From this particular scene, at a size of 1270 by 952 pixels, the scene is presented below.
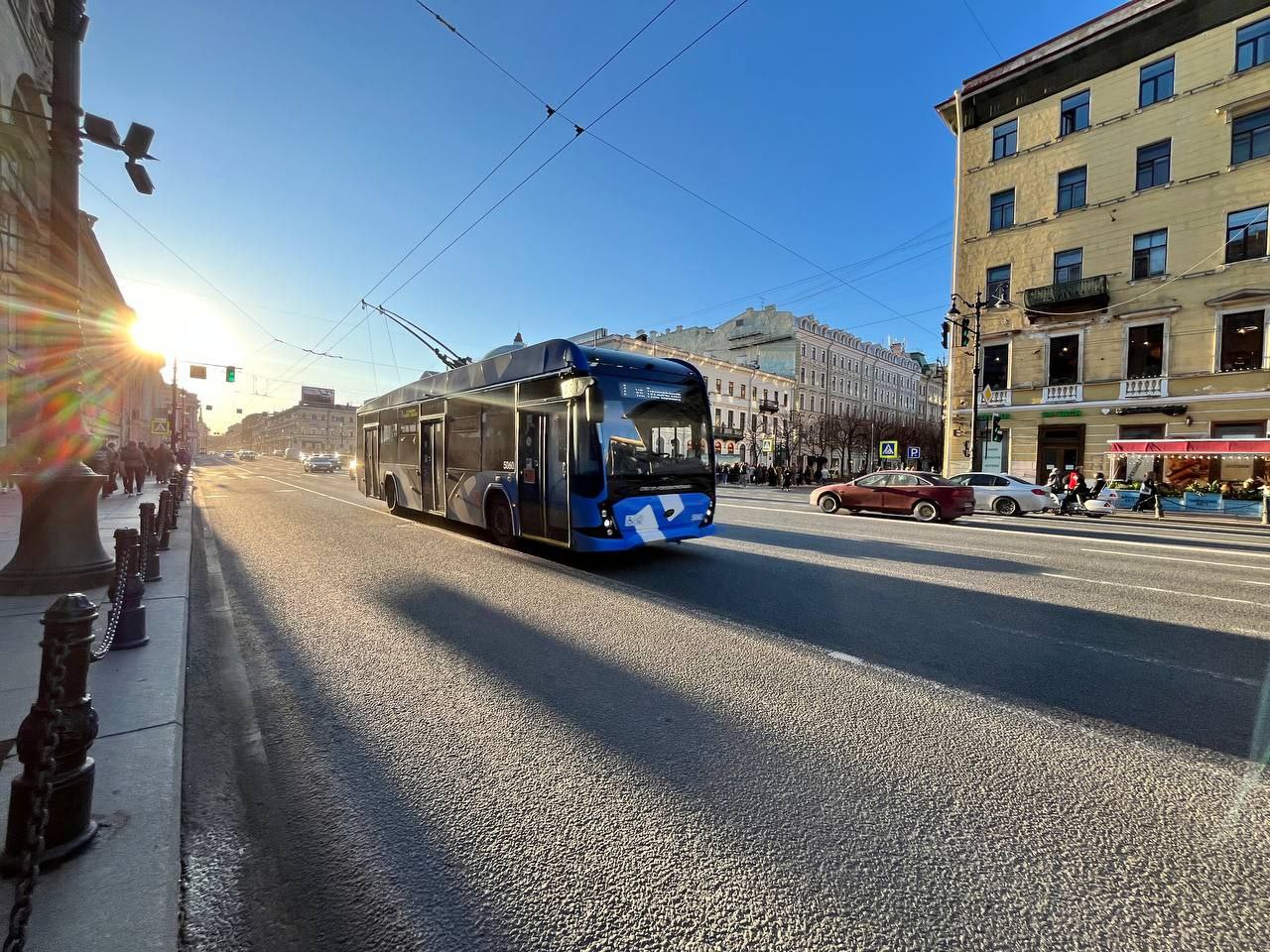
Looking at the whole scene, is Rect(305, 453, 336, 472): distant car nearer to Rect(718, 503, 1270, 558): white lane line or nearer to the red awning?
Rect(718, 503, 1270, 558): white lane line

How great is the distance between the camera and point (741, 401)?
190ft

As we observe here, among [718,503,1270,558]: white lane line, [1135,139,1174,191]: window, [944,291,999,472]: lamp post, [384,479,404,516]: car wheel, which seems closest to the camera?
[718,503,1270,558]: white lane line

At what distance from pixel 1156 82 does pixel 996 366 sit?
12345mm

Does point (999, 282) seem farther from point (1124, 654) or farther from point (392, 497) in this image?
point (392, 497)

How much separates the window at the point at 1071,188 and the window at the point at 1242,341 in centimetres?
777

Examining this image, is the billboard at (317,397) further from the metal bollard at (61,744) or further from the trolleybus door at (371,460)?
the metal bollard at (61,744)

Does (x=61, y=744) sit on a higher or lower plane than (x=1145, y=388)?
lower

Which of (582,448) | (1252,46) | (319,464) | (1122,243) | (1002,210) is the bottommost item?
(319,464)

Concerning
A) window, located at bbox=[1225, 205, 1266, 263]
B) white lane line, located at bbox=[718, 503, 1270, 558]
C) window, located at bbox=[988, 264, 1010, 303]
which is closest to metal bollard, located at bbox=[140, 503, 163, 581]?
white lane line, located at bbox=[718, 503, 1270, 558]

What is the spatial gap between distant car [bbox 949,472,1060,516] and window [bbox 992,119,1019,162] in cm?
1887

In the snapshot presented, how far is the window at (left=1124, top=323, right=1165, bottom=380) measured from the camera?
2331 centimetres

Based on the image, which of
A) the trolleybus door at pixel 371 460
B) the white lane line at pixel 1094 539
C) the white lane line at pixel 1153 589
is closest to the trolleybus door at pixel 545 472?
the white lane line at pixel 1153 589

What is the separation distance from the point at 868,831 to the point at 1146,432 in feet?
96.9

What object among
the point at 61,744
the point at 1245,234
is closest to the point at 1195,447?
the point at 1245,234
